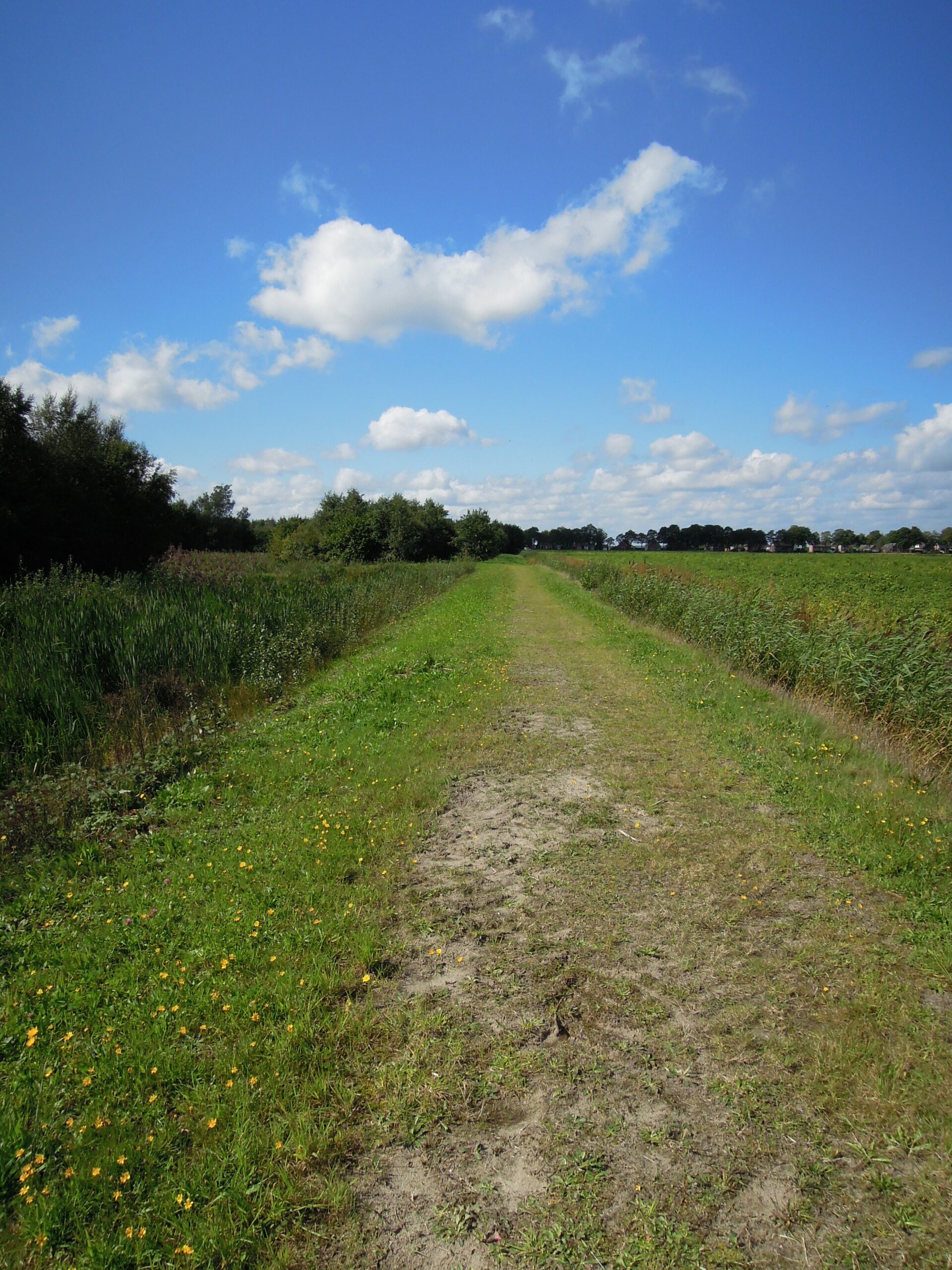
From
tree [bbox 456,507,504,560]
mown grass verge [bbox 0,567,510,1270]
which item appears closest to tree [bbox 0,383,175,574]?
mown grass verge [bbox 0,567,510,1270]

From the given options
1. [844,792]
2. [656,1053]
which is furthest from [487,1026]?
[844,792]

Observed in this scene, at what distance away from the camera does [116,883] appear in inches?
189

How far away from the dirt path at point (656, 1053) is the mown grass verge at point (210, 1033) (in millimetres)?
253

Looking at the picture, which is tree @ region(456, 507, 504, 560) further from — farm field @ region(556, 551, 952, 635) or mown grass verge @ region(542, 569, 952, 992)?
mown grass verge @ region(542, 569, 952, 992)

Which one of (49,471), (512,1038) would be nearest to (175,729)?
(512,1038)

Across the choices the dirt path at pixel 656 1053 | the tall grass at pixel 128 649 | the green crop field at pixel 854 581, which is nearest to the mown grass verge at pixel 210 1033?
the dirt path at pixel 656 1053

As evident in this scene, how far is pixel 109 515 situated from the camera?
31.2 meters

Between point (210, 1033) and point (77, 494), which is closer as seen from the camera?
point (210, 1033)

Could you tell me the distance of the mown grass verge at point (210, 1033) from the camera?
2424 millimetres

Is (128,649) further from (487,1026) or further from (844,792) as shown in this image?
(844,792)

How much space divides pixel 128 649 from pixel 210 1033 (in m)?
7.30

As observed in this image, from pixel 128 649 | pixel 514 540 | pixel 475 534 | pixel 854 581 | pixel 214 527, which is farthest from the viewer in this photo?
pixel 514 540

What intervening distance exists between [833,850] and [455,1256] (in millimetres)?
4267

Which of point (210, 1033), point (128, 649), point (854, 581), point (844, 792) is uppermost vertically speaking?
point (854, 581)
